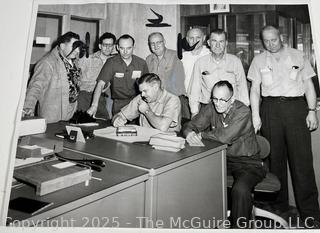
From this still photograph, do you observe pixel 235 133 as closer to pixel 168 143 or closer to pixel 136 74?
pixel 168 143

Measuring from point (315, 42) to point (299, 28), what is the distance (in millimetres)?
177

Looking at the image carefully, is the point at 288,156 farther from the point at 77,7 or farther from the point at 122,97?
the point at 77,7

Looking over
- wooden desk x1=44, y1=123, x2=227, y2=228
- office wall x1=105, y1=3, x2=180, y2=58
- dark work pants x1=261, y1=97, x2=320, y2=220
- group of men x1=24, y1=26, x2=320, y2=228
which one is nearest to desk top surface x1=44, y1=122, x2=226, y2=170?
wooden desk x1=44, y1=123, x2=227, y2=228

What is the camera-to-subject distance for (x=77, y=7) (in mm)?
1251

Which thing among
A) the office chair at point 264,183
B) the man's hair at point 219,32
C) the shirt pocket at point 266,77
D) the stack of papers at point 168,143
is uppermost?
the man's hair at point 219,32

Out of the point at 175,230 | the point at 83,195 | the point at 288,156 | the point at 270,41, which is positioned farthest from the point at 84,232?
the point at 270,41

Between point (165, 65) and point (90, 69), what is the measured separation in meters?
0.49

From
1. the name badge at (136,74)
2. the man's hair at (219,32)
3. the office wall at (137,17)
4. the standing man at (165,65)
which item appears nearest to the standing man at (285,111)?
the man's hair at (219,32)

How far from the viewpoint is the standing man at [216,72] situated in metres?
1.75

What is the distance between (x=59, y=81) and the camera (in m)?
1.71

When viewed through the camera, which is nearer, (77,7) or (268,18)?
(77,7)

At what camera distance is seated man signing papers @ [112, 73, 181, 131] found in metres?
1.81

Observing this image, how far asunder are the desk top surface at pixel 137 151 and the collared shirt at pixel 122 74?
1.67ft

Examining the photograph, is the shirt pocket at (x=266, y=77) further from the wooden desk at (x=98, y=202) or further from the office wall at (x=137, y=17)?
the wooden desk at (x=98, y=202)
